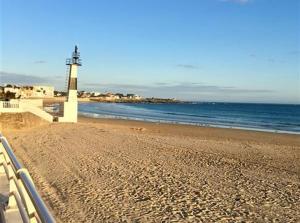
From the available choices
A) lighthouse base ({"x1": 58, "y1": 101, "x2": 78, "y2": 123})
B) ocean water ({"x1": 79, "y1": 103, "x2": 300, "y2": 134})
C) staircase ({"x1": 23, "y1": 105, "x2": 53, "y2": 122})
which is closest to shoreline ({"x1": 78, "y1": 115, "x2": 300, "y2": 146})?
lighthouse base ({"x1": 58, "y1": 101, "x2": 78, "y2": 123})

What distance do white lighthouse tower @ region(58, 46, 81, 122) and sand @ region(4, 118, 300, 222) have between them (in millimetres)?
10174

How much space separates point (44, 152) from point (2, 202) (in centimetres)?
837

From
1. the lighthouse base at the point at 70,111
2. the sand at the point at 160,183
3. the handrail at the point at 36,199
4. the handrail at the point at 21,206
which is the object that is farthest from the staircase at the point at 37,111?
the handrail at the point at 36,199

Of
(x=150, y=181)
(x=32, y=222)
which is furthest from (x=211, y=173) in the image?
(x=32, y=222)

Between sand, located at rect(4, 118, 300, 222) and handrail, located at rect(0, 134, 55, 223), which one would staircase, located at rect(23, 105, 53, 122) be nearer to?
sand, located at rect(4, 118, 300, 222)

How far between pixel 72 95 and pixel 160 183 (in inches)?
717

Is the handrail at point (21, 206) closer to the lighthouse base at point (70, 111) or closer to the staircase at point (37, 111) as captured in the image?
the staircase at point (37, 111)

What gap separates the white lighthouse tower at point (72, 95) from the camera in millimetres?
25466

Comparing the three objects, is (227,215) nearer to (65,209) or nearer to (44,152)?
(65,209)

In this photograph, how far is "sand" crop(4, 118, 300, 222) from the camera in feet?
21.3

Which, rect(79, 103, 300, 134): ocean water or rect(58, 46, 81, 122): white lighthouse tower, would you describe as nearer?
rect(58, 46, 81, 122): white lighthouse tower

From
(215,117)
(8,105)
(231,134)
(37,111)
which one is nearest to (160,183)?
(8,105)

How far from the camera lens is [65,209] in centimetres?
640

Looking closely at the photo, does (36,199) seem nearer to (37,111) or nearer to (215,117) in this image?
(37,111)
